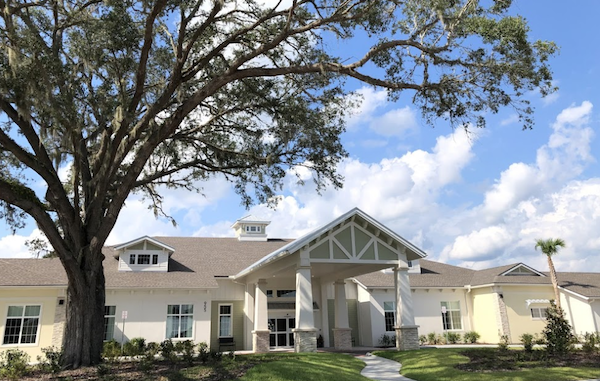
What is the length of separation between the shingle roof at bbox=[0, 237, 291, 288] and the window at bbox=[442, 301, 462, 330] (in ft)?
36.5

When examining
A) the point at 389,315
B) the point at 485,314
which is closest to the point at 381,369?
the point at 389,315

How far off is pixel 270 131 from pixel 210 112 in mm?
2127

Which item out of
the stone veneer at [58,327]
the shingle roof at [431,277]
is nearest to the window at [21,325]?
the stone veneer at [58,327]

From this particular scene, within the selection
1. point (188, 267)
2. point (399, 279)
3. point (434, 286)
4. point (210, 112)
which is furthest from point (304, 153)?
point (434, 286)

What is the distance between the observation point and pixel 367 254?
18.7 metres

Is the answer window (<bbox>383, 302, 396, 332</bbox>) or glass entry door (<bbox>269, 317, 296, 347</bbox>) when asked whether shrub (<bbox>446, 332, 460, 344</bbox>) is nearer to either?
window (<bbox>383, 302, 396, 332</bbox>)

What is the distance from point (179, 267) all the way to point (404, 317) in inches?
482

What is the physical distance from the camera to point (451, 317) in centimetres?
2711

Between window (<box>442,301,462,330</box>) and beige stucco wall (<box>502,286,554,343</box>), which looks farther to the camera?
window (<box>442,301,462,330</box>)

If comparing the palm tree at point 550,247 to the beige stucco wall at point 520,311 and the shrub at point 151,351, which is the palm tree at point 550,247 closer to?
the beige stucco wall at point 520,311

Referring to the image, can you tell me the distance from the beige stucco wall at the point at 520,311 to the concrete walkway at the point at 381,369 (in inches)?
465

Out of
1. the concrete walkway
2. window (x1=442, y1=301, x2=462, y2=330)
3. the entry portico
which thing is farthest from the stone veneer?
window (x1=442, y1=301, x2=462, y2=330)

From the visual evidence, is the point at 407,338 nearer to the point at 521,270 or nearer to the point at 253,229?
the point at 521,270

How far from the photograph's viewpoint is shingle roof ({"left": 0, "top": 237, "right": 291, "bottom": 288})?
20766 mm
